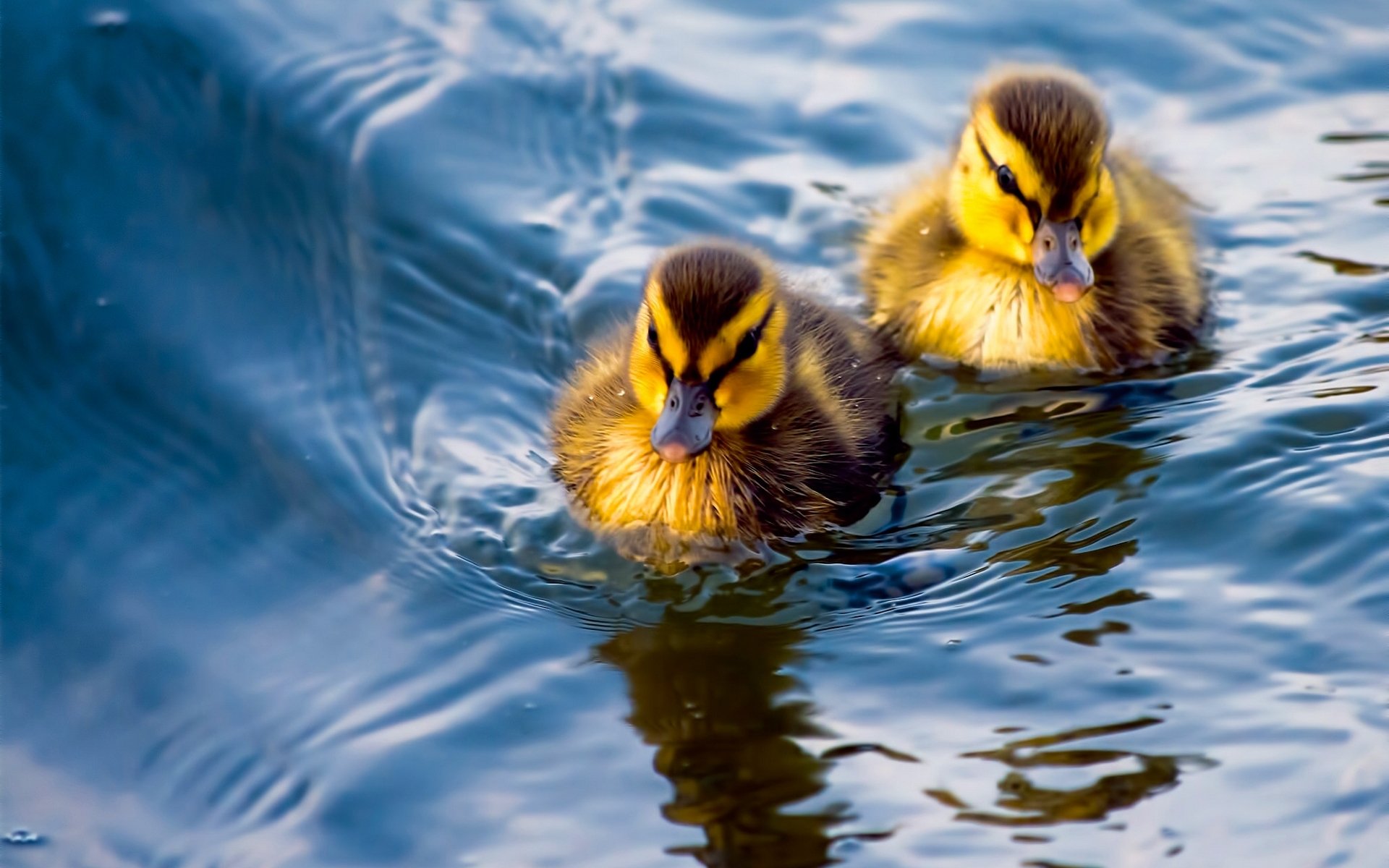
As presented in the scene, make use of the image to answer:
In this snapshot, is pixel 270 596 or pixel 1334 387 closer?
pixel 270 596

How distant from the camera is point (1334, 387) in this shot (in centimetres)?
498

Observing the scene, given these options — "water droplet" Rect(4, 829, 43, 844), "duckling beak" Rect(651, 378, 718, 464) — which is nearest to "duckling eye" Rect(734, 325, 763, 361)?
"duckling beak" Rect(651, 378, 718, 464)

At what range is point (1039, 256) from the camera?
17.1 feet

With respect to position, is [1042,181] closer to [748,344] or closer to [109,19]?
[748,344]

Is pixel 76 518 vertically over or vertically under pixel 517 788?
over

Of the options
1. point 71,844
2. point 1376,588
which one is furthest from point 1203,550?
point 71,844

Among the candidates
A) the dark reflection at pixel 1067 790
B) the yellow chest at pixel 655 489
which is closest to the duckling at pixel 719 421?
the yellow chest at pixel 655 489

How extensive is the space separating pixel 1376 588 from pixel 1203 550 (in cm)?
44

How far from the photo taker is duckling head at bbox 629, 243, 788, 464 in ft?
14.0

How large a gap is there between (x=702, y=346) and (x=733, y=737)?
39.0 inches

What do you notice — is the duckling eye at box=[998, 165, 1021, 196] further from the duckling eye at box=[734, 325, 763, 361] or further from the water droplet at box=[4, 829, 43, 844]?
the water droplet at box=[4, 829, 43, 844]

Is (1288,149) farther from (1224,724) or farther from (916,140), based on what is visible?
(1224,724)

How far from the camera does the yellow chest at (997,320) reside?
17.8 ft

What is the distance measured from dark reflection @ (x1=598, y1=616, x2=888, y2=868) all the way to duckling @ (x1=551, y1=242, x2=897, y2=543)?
392mm
